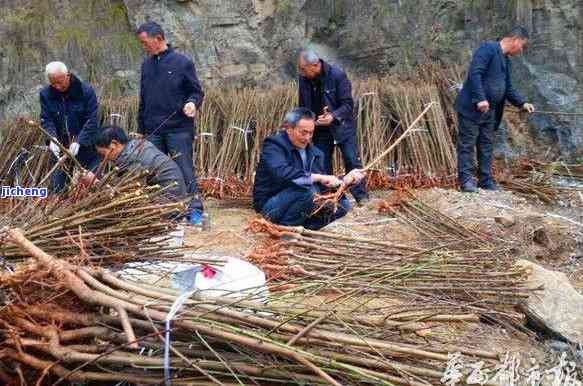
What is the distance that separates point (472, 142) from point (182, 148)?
2.75 metres

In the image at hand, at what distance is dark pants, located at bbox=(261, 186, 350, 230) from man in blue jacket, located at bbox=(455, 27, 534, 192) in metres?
2.00

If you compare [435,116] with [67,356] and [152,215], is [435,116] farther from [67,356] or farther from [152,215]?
[67,356]

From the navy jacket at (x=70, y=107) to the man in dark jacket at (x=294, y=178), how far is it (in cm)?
170

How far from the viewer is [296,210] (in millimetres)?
5141

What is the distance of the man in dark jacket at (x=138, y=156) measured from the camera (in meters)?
4.46

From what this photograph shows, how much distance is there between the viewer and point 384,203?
5840 millimetres

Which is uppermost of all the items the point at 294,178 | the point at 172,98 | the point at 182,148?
the point at 172,98

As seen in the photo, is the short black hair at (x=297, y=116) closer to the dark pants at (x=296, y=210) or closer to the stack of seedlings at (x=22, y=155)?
the dark pants at (x=296, y=210)

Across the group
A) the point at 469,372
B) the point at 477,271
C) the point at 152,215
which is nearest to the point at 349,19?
the point at 477,271

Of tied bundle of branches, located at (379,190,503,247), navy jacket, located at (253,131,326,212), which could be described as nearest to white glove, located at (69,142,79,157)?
navy jacket, located at (253,131,326,212)

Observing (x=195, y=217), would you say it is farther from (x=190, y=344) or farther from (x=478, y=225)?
(x=190, y=344)

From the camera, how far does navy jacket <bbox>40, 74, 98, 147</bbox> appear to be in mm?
6074

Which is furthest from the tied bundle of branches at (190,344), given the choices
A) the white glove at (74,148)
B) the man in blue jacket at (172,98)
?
the man in blue jacket at (172,98)

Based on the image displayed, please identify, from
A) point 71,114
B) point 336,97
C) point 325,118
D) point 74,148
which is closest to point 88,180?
point 74,148
